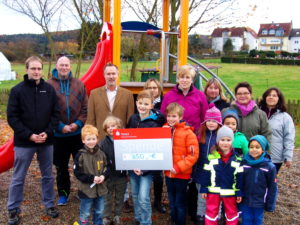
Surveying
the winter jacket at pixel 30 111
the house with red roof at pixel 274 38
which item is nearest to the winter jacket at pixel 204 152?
the winter jacket at pixel 30 111

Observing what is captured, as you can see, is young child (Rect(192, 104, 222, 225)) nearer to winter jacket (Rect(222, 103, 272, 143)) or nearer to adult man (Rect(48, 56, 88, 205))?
winter jacket (Rect(222, 103, 272, 143))

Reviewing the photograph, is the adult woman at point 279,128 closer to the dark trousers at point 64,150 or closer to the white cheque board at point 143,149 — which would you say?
the white cheque board at point 143,149

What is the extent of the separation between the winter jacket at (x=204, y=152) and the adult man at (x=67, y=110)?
1674 millimetres

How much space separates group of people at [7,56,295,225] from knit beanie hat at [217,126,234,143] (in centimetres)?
1

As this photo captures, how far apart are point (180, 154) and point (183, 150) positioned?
0.06 m

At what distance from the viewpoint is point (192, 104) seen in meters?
4.14

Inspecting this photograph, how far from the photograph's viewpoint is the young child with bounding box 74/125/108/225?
12.3 feet

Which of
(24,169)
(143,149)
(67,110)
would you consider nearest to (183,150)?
(143,149)

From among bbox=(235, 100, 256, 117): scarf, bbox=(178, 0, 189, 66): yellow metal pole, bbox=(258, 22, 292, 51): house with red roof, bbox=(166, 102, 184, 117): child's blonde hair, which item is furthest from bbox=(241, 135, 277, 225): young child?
bbox=(258, 22, 292, 51): house with red roof

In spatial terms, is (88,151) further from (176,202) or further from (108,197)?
(176,202)

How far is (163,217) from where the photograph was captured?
470 cm

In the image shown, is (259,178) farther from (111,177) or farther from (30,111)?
(30,111)

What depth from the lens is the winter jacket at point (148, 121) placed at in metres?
3.96

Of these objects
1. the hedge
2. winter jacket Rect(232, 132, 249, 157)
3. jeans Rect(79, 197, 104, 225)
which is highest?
the hedge
